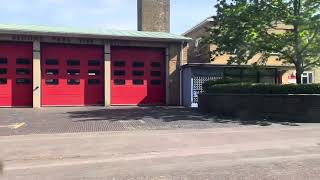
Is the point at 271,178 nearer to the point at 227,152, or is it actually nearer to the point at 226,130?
the point at 227,152

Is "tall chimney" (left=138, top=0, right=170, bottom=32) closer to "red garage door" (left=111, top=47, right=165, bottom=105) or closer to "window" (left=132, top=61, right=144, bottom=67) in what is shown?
"red garage door" (left=111, top=47, right=165, bottom=105)

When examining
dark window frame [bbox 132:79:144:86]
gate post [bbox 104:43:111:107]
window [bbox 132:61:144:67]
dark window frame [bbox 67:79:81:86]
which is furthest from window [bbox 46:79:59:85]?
window [bbox 132:61:144:67]

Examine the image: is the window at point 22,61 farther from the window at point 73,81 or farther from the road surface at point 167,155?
the road surface at point 167,155

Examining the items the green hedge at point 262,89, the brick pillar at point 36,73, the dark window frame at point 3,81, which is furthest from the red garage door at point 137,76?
the dark window frame at point 3,81

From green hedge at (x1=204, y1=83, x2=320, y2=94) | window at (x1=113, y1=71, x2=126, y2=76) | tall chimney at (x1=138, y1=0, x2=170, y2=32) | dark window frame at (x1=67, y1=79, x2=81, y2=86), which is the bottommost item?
green hedge at (x1=204, y1=83, x2=320, y2=94)

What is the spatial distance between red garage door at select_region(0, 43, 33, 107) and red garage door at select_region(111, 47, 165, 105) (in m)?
4.38

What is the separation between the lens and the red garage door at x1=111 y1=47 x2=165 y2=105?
84.4ft

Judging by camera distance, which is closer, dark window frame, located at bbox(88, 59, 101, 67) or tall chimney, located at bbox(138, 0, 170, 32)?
dark window frame, located at bbox(88, 59, 101, 67)

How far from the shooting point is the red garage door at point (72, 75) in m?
24.6

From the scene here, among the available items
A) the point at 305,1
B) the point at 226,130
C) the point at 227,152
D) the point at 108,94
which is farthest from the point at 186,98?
the point at 227,152

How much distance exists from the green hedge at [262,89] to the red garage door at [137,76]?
187 inches

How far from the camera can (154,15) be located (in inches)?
1294

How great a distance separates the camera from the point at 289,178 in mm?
7703

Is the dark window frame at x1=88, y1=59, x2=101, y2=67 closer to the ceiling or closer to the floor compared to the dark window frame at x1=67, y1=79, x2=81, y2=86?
closer to the ceiling
